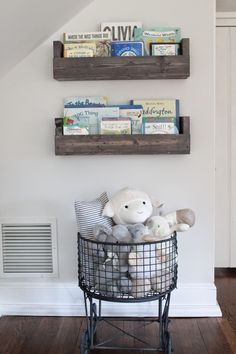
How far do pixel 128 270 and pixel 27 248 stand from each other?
79cm

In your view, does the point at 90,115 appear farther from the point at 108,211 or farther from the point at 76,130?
the point at 108,211

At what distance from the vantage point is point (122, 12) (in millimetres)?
2088

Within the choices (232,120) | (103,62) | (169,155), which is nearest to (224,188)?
(232,120)

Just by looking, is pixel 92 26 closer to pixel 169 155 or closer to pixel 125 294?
pixel 169 155

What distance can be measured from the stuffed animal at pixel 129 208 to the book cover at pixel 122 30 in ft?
2.78

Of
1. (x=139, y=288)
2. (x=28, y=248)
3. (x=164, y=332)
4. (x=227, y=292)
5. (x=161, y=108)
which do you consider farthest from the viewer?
(x=227, y=292)

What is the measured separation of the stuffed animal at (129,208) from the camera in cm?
171

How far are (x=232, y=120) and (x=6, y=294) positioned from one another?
1.85 m

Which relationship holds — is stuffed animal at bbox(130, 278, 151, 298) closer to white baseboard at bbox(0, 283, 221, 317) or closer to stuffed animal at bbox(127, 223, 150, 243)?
stuffed animal at bbox(127, 223, 150, 243)

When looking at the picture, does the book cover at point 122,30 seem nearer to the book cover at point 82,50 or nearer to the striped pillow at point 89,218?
the book cover at point 82,50

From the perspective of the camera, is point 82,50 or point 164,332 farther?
point 82,50

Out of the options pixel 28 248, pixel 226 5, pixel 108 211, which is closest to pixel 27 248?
pixel 28 248

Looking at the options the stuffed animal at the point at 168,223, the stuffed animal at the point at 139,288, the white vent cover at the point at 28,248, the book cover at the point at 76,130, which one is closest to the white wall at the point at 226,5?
the book cover at the point at 76,130

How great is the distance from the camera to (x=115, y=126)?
6.64ft
